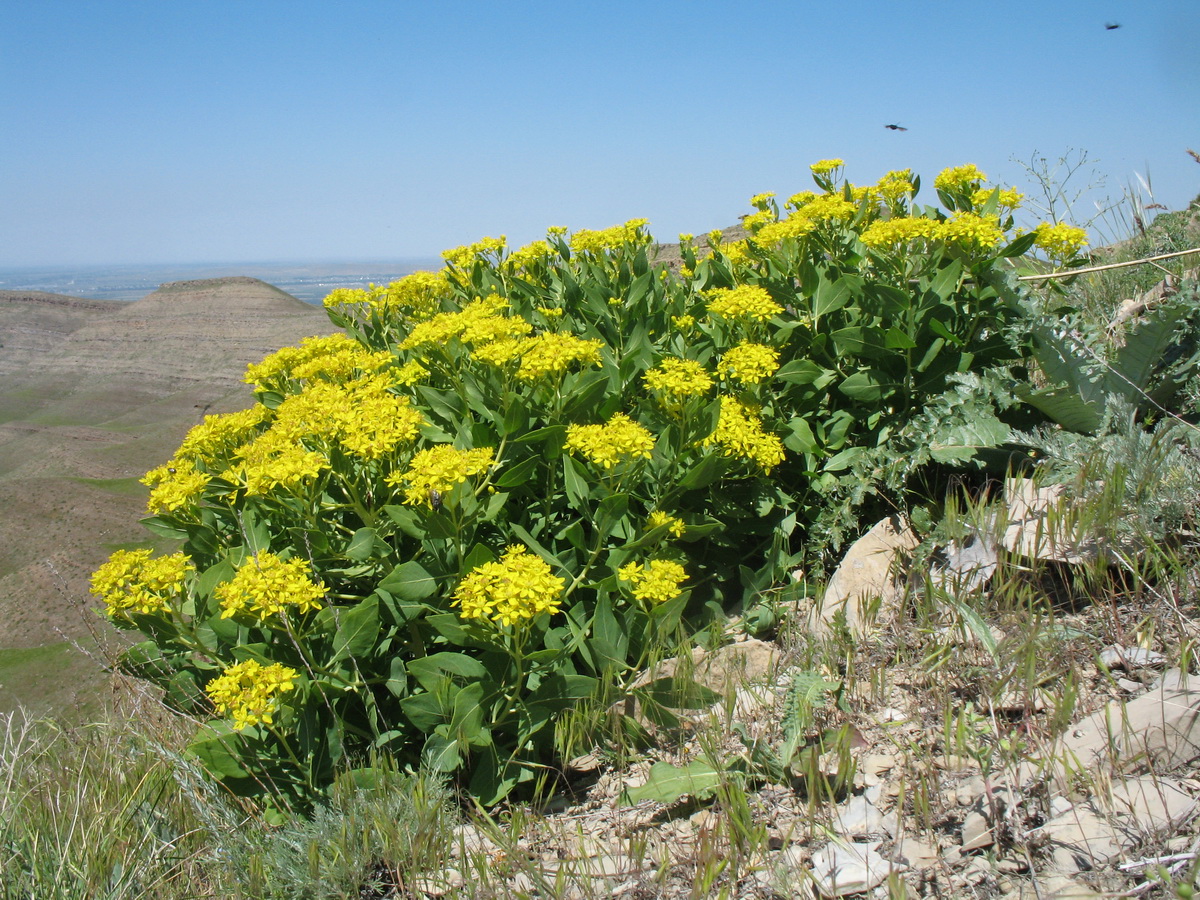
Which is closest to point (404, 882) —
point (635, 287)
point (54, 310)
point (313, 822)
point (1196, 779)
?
point (313, 822)

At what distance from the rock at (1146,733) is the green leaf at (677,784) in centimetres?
95

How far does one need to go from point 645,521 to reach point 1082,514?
1.61 metres

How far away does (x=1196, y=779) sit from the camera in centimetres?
194

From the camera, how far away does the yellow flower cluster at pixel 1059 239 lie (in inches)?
144

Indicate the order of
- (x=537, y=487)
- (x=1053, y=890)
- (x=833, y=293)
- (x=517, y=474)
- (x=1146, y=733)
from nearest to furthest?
(x=1053, y=890) < (x=1146, y=733) < (x=517, y=474) < (x=537, y=487) < (x=833, y=293)

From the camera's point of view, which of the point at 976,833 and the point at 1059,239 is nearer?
the point at 976,833

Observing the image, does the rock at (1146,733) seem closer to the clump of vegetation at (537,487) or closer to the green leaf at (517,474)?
the clump of vegetation at (537,487)

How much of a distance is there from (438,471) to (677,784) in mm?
1292

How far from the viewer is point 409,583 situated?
2.86m

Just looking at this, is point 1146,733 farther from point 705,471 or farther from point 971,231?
point 971,231

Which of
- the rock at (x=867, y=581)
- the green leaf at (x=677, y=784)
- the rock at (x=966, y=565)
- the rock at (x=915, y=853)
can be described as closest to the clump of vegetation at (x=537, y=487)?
the rock at (x=867, y=581)

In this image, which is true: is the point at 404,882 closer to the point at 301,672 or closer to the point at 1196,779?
the point at 301,672

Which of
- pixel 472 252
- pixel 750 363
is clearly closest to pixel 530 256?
pixel 472 252

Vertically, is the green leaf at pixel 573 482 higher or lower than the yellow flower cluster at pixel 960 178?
lower
